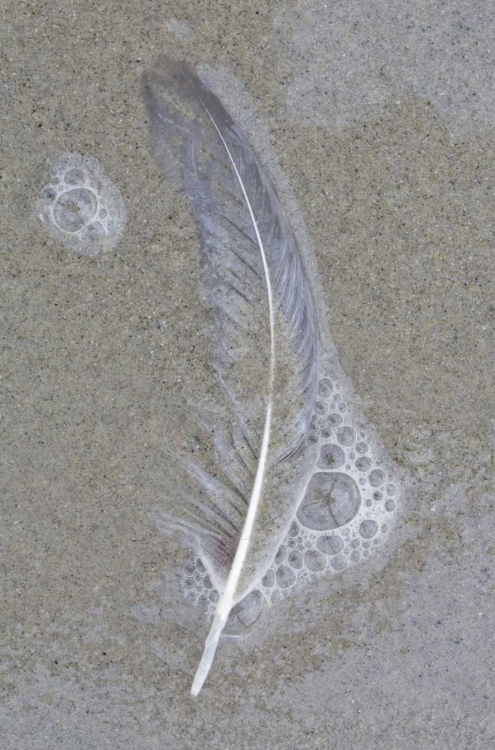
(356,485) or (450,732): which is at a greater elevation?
(356,485)

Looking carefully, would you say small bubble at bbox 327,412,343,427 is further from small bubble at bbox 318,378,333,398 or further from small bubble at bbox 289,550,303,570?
small bubble at bbox 289,550,303,570

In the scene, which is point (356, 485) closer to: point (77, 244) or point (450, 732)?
point (450, 732)

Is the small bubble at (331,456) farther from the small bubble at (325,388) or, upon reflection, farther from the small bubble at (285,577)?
the small bubble at (285,577)

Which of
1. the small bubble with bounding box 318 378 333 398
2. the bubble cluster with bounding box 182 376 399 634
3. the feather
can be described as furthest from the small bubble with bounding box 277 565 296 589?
the small bubble with bounding box 318 378 333 398

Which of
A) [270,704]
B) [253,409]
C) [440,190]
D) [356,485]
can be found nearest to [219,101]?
[440,190]

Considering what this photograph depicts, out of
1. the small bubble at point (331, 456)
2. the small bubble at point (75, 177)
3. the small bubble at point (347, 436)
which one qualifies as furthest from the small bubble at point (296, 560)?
the small bubble at point (75, 177)

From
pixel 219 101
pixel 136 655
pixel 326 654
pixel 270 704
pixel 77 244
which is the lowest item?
pixel 136 655
